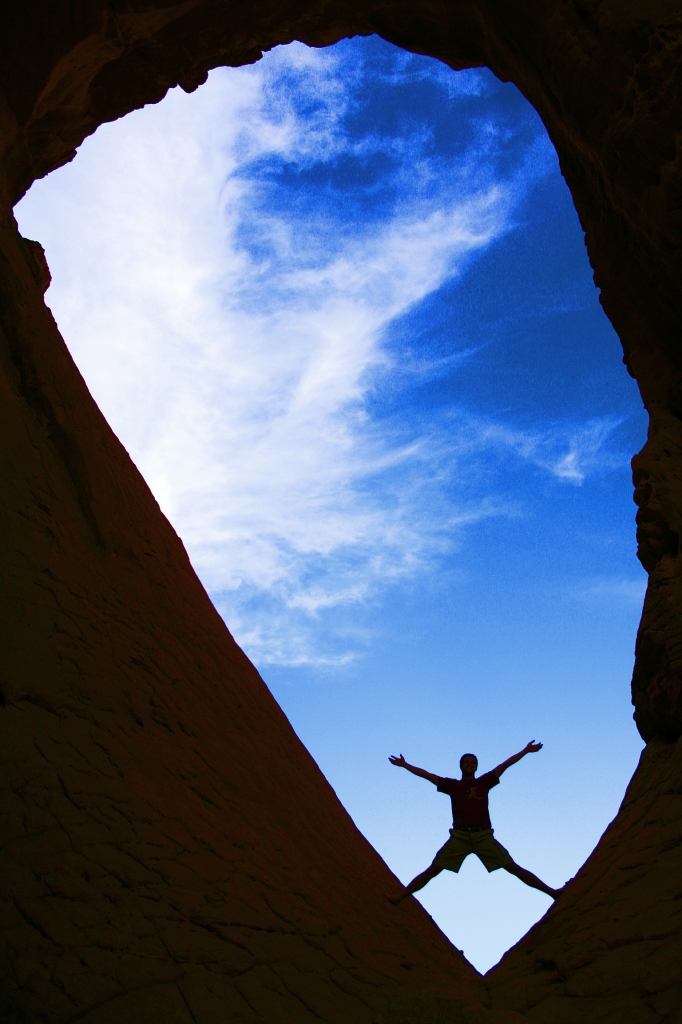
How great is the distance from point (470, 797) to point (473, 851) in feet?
1.53

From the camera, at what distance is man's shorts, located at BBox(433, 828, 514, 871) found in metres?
6.50

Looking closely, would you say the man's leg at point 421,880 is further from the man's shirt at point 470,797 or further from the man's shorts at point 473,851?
the man's shirt at point 470,797

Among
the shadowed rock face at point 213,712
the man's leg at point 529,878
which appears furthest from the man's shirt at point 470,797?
the shadowed rock face at point 213,712

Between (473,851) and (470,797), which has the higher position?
(470,797)

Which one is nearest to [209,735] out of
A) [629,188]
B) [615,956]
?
[615,956]

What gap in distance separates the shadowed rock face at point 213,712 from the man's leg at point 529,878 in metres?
0.13

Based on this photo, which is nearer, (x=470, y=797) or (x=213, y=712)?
(x=213, y=712)

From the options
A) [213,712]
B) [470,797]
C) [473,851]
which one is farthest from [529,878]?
[213,712]

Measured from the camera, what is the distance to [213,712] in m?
6.59

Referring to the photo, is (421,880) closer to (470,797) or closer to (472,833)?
(472,833)

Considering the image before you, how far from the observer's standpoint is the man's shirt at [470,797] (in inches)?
265

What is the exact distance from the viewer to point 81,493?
6648 millimetres

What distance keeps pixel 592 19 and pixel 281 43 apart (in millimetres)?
5944

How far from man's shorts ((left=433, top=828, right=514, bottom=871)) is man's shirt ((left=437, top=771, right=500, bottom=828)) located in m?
0.10
